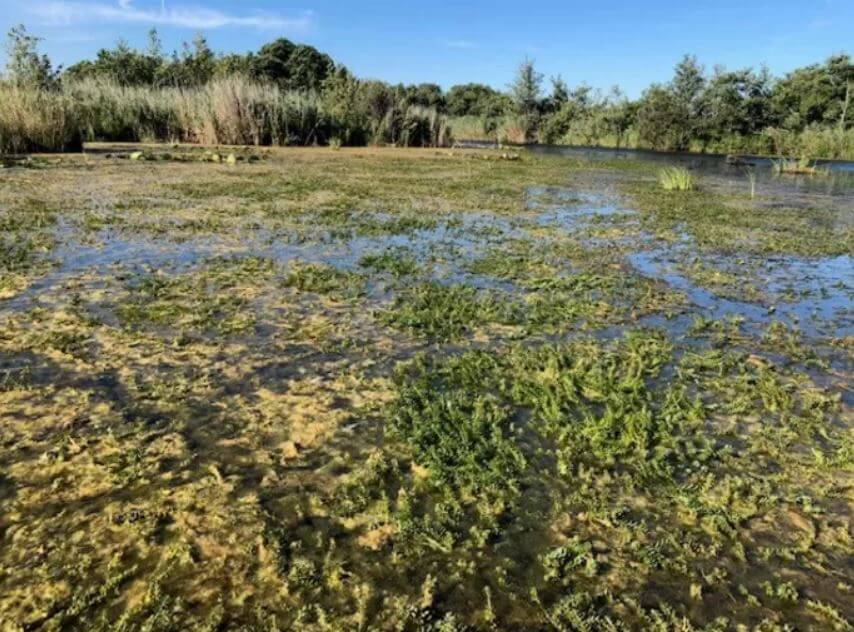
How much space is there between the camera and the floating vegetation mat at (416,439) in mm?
1988

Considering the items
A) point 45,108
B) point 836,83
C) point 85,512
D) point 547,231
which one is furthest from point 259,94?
point 836,83

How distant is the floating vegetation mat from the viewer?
1.99m

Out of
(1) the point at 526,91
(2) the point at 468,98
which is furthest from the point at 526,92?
(2) the point at 468,98

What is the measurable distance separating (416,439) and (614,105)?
45274 millimetres

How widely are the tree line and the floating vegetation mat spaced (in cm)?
2145

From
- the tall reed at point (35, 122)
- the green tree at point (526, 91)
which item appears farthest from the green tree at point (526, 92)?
the tall reed at point (35, 122)

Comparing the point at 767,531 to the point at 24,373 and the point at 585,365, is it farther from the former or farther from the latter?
the point at 24,373

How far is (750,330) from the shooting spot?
464 centimetres

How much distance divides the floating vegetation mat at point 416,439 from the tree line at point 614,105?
70.4 feet

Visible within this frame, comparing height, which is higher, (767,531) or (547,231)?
(547,231)

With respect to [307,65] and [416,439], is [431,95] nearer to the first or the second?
[307,65]

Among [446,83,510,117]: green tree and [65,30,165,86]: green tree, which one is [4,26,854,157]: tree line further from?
[446,83,510,117]: green tree

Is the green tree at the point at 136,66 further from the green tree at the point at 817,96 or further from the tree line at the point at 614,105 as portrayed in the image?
the green tree at the point at 817,96

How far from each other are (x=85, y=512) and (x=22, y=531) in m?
0.20
